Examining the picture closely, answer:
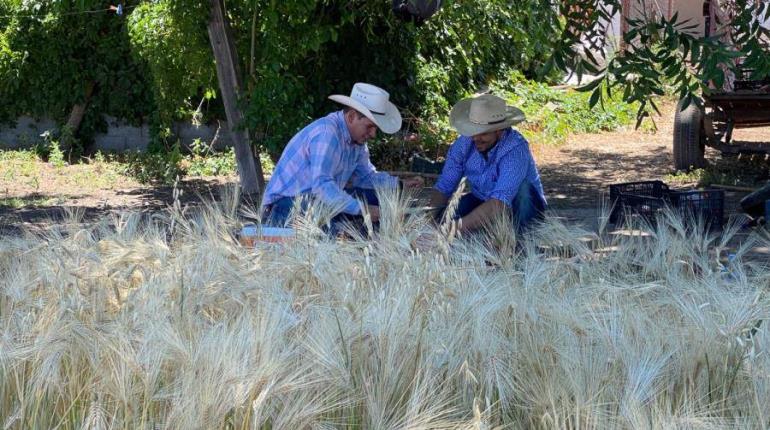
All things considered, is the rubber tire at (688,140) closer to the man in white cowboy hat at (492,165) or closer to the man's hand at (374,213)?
the man in white cowboy hat at (492,165)

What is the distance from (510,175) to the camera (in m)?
5.79

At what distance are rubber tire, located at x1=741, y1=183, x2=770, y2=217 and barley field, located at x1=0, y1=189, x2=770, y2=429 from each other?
4234 mm

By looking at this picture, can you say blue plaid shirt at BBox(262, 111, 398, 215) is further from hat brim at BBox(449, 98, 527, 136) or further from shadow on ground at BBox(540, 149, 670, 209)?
shadow on ground at BBox(540, 149, 670, 209)

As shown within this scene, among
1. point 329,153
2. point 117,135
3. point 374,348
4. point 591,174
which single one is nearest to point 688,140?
point 591,174

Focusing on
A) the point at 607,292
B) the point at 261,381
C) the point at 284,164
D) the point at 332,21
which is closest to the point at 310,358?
the point at 261,381

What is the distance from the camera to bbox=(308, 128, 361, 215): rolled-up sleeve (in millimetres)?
5453

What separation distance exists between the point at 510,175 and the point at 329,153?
0.97 meters

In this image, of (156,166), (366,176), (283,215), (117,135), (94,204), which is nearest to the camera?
(283,215)

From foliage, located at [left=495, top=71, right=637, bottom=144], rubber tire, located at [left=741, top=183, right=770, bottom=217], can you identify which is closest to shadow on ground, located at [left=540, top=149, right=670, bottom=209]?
foliage, located at [left=495, top=71, right=637, bottom=144]

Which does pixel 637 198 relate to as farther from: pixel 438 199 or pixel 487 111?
pixel 487 111

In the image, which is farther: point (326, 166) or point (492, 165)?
point (492, 165)

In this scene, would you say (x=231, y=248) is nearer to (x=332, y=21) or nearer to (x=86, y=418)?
(x=86, y=418)

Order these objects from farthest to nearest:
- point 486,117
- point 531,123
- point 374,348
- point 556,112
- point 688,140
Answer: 1. point 556,112
2. point 531,123
3. point 688,140
4. point 486,117
5. point 374,348

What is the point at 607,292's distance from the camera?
343cm
